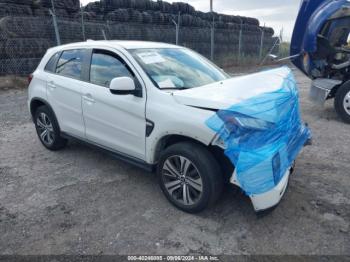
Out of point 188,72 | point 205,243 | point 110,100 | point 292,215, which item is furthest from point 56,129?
point 292,215

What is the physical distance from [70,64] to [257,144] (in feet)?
9.70

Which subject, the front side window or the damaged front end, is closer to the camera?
the damaged front end

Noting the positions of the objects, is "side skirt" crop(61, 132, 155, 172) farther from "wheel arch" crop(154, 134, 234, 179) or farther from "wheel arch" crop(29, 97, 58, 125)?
"wheel arch" crop(29, 97, 58, 125)

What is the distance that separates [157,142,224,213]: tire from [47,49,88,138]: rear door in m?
1.52

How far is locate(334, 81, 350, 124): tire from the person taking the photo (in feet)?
20.2

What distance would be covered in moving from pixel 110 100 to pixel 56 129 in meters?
1.52

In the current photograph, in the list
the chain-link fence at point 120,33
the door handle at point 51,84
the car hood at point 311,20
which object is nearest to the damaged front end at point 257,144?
the door handle at point 51,84

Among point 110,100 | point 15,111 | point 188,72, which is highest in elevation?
point 188,72

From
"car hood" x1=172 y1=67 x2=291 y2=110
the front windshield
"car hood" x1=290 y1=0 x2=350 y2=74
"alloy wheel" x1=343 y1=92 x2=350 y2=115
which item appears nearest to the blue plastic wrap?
"car hood" x1=172 y1=67 x2=291 y2=110

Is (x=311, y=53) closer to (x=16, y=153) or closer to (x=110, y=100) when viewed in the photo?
(x=110, y=100)

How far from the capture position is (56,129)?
467 cm

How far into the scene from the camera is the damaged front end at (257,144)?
2.60 m

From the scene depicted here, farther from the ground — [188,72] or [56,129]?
[188,72]

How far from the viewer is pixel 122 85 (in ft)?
10.6
